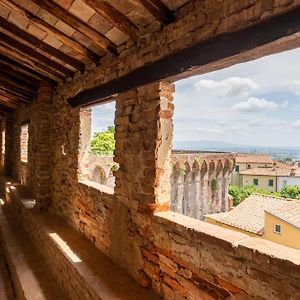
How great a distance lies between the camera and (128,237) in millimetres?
3256

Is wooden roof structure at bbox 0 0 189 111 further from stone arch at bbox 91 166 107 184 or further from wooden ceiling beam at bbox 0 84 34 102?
stone arch at bbox 91 166 107 184

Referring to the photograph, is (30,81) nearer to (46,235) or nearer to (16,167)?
(46,235)

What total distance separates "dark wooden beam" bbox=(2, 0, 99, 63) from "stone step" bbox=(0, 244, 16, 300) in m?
4.12

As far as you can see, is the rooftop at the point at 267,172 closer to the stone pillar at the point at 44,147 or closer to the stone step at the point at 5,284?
the stone pillar at the point at 44,147

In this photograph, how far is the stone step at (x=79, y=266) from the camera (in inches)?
116

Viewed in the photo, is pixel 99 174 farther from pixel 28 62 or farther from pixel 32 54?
pixel 32 54

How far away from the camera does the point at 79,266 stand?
3.48 meters

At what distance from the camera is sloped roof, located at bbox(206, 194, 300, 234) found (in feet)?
39.6

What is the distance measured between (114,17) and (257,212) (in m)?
14.8

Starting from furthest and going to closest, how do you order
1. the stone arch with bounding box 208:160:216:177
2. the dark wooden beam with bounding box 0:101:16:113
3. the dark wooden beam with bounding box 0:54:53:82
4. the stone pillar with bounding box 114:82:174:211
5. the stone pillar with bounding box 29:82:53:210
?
the stone arch with bounding box 208:160:216:177
the dark wooden beam with bounding box 0:101:16:113
the stone pillar with bounding box 29:82:53:210
the dark wooden beam with bounding box 0:54:53:82
the stone pillar with bounding box 114:82:174:211

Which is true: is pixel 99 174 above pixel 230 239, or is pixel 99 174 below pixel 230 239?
below

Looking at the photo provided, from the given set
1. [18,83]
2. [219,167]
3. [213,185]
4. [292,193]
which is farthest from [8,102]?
[292,193]

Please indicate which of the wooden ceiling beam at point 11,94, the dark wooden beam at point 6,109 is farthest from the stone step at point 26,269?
the dark wooden beam at point 6,109

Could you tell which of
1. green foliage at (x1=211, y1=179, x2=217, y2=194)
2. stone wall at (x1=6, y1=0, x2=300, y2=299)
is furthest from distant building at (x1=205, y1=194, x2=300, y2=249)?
stone wall at (x1=6, y1=0, x2=300, y2=299)
